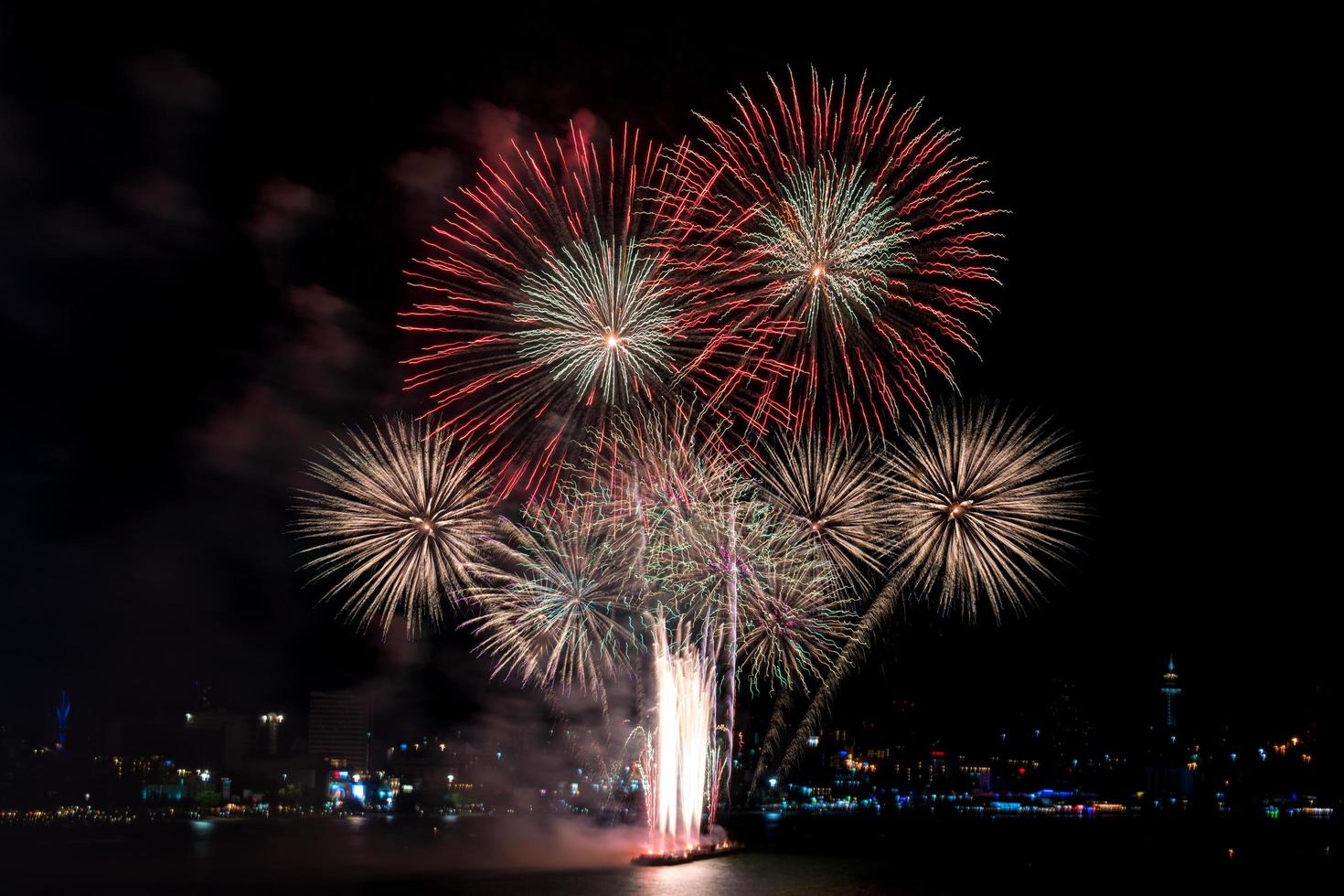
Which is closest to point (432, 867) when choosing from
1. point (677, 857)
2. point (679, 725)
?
point (677, 857)

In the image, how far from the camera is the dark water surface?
3912 cm

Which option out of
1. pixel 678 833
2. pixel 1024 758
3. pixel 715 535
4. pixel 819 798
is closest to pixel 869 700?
pixel 819 798

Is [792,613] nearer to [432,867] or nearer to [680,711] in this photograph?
[680,711]

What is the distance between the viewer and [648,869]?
39.7 metres

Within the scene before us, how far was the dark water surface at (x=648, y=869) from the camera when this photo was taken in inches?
1540

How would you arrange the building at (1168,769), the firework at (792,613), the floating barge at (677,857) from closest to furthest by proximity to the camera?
the firework at (792,613) < the floating barge at (677,857) < the building at (1168,769)

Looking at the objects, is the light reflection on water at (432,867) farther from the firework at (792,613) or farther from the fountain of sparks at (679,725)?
the firework at (792,613)

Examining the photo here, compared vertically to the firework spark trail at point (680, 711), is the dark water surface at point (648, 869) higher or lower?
lower

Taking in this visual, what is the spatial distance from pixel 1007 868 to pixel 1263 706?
104 meters

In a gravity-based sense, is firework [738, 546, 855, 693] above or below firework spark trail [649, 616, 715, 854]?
above

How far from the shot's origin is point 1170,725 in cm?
19812

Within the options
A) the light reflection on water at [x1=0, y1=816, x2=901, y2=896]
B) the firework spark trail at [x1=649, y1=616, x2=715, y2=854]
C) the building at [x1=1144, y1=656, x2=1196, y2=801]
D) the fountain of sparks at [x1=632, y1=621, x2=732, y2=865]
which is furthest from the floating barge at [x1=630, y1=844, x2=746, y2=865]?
the building at [x1=1144, y1=656, x2=1196, y2=801]

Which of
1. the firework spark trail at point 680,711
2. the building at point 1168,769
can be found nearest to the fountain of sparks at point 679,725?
the firework spark trail at point 680,711

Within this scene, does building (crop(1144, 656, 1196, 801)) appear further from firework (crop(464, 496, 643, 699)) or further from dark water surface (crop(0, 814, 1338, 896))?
firework (crop(464, 496, 643, 699))
